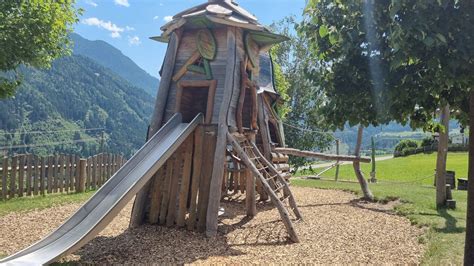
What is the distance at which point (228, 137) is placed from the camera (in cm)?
738

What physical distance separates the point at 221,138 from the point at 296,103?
811 inches

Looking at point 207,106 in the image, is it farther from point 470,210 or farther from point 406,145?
point 406,145

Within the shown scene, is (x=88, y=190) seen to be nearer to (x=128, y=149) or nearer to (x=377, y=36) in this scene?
(x=377, y=36)

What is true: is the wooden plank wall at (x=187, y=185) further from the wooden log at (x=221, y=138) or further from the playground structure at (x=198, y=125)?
the wooden log at (x=221, y=138)

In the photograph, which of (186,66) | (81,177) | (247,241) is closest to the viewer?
(247,241)

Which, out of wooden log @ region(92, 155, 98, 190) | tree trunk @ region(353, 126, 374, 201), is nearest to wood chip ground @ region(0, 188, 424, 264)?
tree trunk @ region(353, 126, 374, 201)

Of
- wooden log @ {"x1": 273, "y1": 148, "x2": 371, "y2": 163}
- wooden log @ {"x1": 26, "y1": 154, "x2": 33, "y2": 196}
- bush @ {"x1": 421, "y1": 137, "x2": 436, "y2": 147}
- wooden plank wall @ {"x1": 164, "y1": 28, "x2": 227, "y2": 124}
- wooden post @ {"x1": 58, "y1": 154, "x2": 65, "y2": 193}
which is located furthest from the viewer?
bush @ {"x1": 421, "y1": 137, "x2": 436, "y2": 147}

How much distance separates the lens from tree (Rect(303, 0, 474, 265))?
3.21 metres

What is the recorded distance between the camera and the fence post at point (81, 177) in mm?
13109

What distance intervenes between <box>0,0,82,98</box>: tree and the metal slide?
418cm

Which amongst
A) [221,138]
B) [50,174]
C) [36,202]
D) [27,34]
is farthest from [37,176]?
[221,138]

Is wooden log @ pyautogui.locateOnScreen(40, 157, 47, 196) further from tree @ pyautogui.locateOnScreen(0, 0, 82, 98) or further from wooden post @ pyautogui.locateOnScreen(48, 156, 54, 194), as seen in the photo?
tree @ pyautogui.locateOnScreen(0, 0, 82, 98)

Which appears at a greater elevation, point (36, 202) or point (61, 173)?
point (61, 173)

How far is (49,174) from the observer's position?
1227cm
